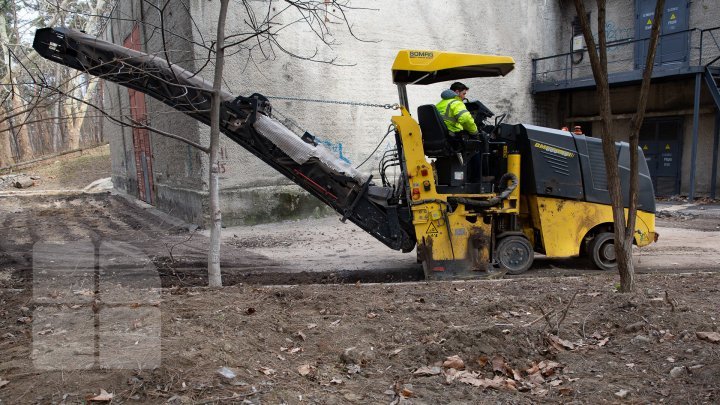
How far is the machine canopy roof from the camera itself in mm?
6879

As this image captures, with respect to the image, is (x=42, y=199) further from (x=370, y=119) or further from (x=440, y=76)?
(x=440, y=76)

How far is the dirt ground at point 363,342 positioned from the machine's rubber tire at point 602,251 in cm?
109

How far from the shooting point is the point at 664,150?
56.3 feet

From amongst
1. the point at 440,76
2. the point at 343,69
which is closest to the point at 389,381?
the point at 440,76

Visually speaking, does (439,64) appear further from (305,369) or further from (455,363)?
(305,369)

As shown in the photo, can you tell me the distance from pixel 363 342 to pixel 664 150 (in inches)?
647

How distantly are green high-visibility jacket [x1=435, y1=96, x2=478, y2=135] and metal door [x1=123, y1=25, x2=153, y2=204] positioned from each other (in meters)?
13.1

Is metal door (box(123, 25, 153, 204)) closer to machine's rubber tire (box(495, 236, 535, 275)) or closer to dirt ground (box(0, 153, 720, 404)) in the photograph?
dirt ground (box(0, 153, 720, 404))

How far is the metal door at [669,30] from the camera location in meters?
16.2

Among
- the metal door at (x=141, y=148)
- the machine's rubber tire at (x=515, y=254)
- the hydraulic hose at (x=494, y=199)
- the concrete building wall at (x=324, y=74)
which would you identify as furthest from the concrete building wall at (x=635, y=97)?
the metal door at (x=141, y=148)

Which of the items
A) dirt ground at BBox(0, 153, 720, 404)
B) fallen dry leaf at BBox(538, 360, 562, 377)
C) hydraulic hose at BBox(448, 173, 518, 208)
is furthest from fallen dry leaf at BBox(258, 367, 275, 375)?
hydraulic hose at BBox(448, 173, 518, 208)

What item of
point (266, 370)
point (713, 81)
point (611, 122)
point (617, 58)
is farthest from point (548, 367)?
point (617, 58)

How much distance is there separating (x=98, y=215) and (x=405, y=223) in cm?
1301

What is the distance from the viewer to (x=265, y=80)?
1373cm
